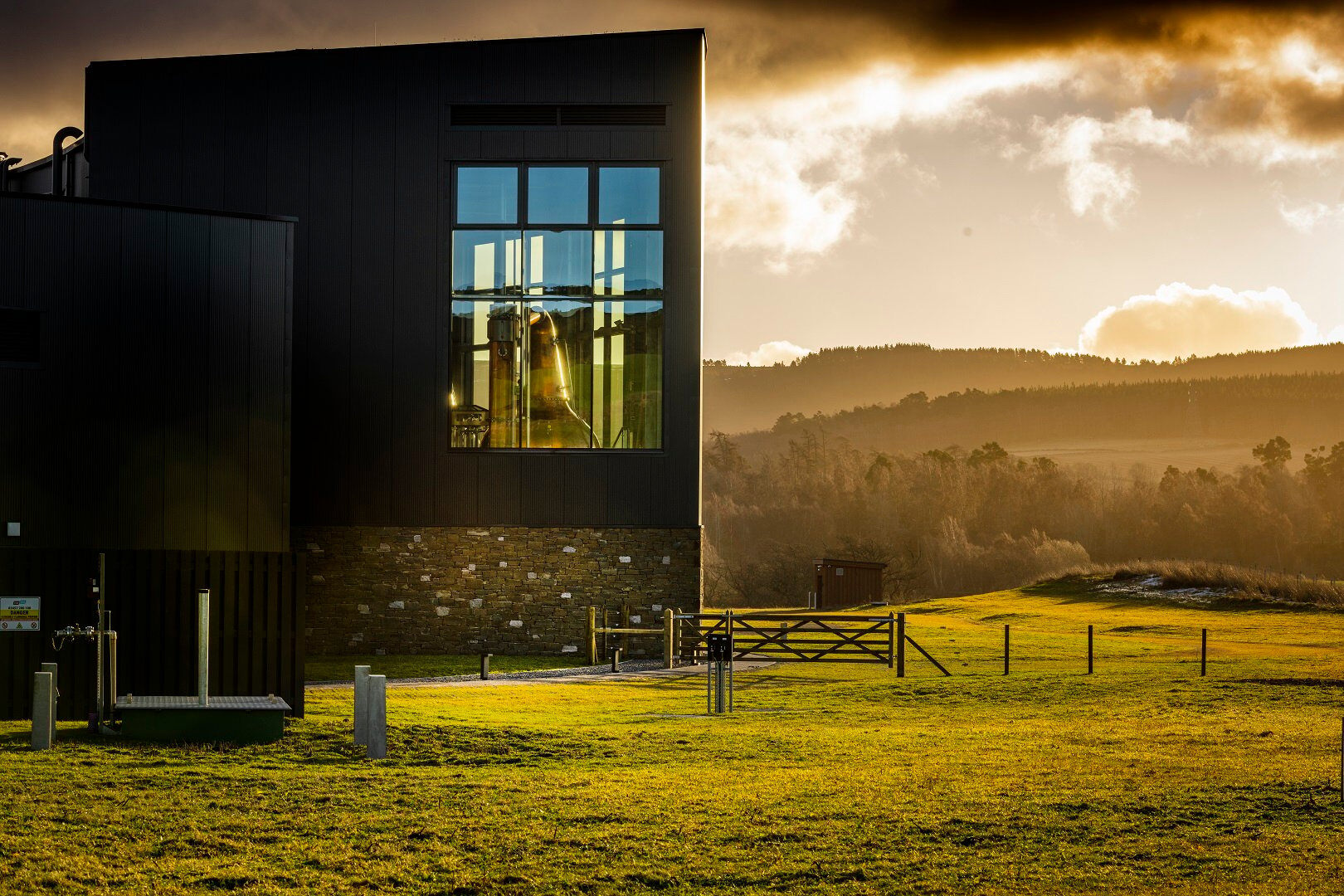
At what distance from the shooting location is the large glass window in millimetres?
29859

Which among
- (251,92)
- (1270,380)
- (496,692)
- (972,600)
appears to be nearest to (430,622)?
(496,692)

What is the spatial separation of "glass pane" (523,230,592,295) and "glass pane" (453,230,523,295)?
0.33m

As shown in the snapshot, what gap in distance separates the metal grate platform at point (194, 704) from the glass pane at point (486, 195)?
16.3m

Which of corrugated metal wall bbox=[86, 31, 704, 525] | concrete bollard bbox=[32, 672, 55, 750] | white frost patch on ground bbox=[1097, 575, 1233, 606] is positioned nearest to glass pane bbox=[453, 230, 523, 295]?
corrugated metal wall bbox=[86, 31, 704, 525]

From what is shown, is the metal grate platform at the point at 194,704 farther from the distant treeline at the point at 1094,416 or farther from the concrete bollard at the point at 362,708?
the distant treeline at the point at 1094,416

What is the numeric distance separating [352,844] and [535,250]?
21.2 m

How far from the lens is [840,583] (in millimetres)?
63656

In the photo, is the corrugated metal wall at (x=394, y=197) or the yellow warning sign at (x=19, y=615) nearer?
the yellow warning sign at (x=19, y=615)

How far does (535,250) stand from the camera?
3002 centimetres

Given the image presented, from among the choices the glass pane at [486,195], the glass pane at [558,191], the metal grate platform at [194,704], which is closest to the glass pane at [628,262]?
the glass pane at [558,191]

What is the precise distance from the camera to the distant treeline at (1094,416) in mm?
173125

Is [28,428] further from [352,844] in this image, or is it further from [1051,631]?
[1051,631]

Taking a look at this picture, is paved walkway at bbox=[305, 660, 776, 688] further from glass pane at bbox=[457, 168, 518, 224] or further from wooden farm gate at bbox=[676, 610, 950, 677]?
glass pane at bbox=[457, 168, 518, 224]

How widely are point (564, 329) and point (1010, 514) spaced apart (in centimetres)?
12033
